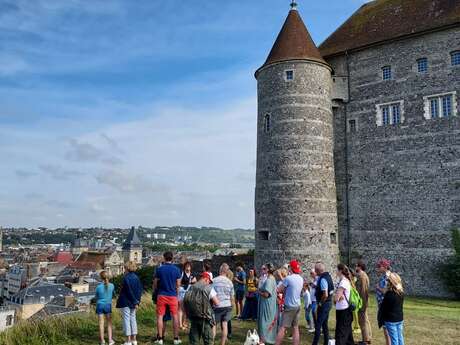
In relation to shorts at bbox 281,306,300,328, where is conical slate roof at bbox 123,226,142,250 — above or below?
below

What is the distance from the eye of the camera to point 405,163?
2333cm

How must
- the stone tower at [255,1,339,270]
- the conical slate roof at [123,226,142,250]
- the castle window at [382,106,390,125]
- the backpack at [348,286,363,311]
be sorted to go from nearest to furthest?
the backpack at [348,286,363,311] < the stone tower at [255,1,339,270] < the castle window at [382,106,390,125] < the conical slate roof at [123,226,142,250]

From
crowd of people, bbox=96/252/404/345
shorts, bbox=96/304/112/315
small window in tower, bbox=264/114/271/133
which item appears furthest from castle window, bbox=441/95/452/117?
shorts, bbox=96/304/112/315

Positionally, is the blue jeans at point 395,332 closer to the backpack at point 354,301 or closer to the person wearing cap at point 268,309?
the backpack at point 354,301

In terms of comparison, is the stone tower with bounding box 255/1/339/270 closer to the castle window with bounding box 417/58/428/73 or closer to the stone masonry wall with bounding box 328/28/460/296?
the stone masonry wall with bounding box 328/28/460/296

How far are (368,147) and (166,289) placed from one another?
18.7 meters

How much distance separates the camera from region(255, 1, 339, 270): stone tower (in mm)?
22297

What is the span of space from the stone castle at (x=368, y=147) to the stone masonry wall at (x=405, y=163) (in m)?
0.05

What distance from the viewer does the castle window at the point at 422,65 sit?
2323cm

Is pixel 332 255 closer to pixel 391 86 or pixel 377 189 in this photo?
pixel 377 189

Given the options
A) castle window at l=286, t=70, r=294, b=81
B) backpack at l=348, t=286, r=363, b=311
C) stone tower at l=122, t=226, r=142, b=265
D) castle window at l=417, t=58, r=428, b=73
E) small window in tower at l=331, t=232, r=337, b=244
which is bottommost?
stone tower at l=122, t=226, r=142, b=265

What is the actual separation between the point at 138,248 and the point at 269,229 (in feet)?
295

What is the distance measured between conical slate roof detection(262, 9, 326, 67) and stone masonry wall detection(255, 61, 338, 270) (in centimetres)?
43

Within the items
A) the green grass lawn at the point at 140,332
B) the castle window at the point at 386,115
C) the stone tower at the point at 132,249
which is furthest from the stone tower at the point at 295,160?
the stone tower at the point at 132,249
